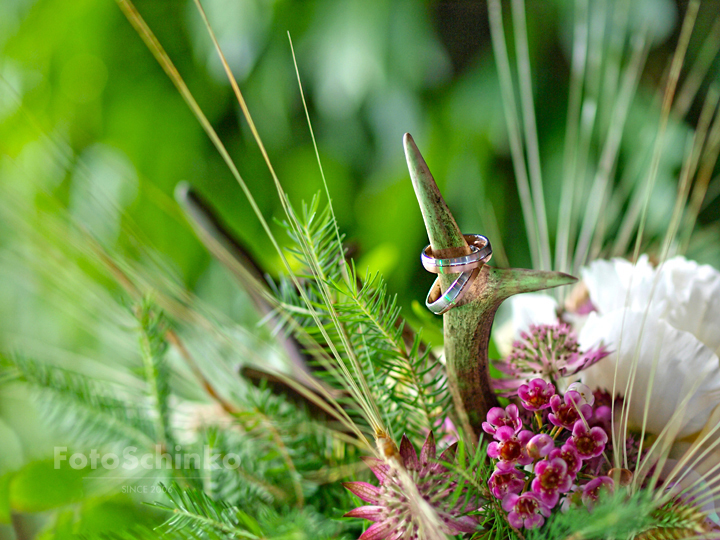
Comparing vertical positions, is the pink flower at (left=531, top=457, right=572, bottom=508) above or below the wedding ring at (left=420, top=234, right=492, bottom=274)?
below

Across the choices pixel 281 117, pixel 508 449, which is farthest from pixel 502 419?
pixel 281 117

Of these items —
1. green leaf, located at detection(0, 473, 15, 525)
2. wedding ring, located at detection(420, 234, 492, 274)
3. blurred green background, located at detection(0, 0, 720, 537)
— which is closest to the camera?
wedding ring, located at detection(420, 234, 492, 274)

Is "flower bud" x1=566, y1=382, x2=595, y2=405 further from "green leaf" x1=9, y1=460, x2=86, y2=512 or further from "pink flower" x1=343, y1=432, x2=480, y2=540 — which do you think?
"green leaf" x1=9, y1=460, x2=86, y2=512

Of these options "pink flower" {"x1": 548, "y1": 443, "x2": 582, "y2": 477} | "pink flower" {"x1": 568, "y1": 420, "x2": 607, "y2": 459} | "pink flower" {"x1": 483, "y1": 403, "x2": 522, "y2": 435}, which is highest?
"pink flower" {"x1": 483, "y1": 403, "x2": 522, "y2": 435}

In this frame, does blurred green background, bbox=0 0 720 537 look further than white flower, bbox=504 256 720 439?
Yes

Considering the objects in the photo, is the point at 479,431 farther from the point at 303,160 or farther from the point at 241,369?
the point at 303,160

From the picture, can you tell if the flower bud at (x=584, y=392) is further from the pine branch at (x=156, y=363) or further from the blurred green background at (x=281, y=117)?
the blurred green background at (x=281, y=117)

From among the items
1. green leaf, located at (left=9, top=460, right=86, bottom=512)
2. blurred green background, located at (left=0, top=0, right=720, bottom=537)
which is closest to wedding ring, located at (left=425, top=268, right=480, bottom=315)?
green leaf, located at (left=9, top=460, right=86, bottom=512)

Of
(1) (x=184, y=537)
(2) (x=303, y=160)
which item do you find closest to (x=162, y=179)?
(2) (x=303, y=160)
